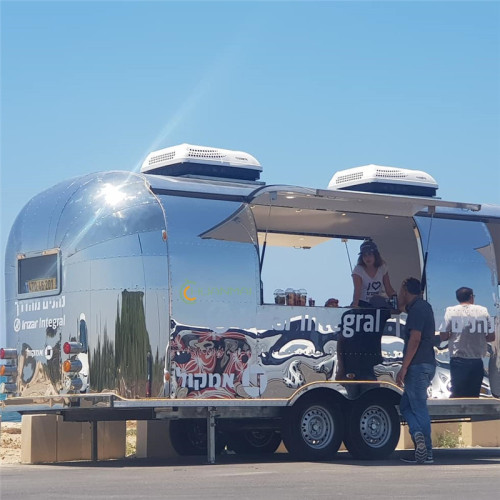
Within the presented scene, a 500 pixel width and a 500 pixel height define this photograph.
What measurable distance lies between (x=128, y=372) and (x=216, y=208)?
2202mm

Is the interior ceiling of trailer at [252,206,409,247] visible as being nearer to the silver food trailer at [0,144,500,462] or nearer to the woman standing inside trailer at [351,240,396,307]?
the silver food trailer at [0,144,500,462]

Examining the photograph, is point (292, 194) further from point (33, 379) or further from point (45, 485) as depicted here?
point (45, 485)

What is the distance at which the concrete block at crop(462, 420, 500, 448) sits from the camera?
18.3 metres

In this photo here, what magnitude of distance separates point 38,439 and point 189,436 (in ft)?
6.84

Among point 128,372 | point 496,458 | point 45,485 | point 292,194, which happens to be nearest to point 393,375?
point 496,458

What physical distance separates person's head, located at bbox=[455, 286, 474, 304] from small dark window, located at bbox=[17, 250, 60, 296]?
17.2ft

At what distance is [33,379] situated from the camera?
44.5ft

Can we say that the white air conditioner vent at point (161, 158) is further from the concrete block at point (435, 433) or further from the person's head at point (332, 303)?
the concrete block at point (435, 433)

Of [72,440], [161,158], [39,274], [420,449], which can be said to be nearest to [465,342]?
[420,449]

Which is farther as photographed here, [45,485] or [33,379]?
[33,379]

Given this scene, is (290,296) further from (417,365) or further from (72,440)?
(72,440)

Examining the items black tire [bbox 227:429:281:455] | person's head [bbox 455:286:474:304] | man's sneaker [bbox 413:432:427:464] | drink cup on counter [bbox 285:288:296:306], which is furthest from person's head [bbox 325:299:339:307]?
black tire [bbox 227:429:281:455]

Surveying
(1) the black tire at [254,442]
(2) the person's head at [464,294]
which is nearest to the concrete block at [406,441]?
(1) the black tire at [254,442]

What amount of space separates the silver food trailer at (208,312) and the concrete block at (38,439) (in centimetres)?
71
